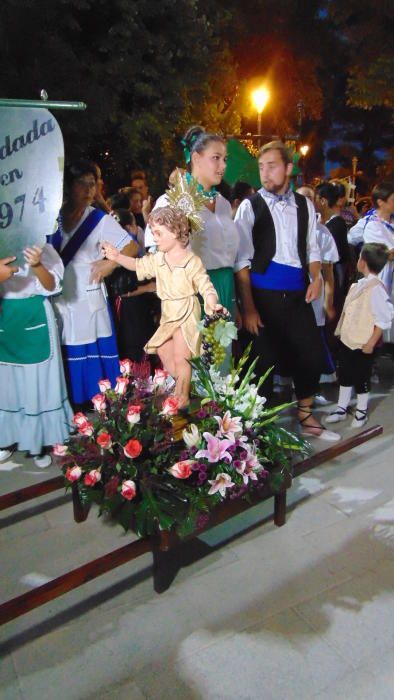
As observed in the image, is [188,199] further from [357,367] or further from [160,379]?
[357,367]

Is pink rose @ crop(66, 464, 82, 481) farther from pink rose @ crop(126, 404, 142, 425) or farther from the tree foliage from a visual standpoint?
the tree foliage

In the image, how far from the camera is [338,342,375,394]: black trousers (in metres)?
4.24

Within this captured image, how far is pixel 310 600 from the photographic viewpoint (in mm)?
2389

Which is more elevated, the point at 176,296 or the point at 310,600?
the point at 176,296

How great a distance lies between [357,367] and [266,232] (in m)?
1.34

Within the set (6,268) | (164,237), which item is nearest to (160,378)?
(164,237)

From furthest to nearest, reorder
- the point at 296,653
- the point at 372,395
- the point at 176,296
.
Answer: the point at 372,395, the point at 176,296, the point at 296,653

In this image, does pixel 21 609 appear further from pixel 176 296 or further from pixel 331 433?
pixel 331 433

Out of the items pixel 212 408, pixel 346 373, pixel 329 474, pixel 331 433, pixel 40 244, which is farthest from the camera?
pixel 346 373

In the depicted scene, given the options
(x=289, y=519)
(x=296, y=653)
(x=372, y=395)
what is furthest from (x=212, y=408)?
(x=372, y=395)

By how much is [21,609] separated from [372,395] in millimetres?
3820

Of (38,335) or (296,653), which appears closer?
(296,653)

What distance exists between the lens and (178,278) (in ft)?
9.25

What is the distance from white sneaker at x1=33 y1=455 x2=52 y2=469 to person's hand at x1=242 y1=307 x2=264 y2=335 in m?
1.55
